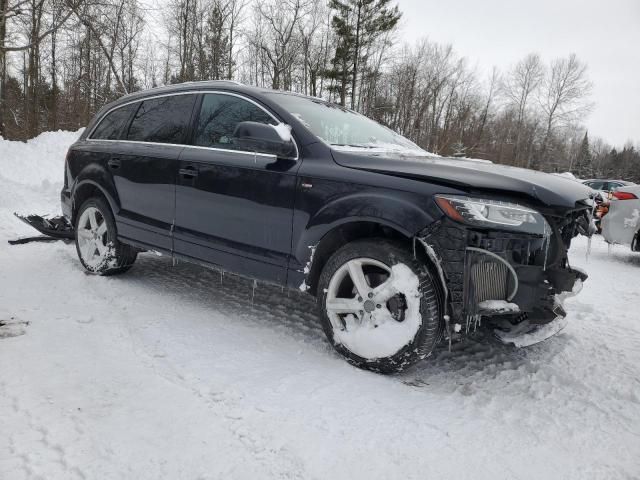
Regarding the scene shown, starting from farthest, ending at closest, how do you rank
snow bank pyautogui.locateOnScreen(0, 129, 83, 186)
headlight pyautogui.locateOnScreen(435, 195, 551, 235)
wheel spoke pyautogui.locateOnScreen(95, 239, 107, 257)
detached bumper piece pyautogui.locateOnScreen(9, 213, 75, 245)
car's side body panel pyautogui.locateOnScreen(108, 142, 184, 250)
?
snow bank pyautogui.locateOnScreen(0, 129, 83, 186) → detached bumper piece pyautogui.locateOnScreen(9, 213, 75, 245) → wheel spoke pyautogui.locateOnScreen(95, 239, 107, 257) → car's side body panel pyautogui.locateOnScreen(108, 142, 184, 250) → headlight pyautogui.locateOnScreen(435, 195, 551, 235)

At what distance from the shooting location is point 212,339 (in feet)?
9.84

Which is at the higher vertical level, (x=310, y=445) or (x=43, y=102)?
(x=43, y=102)

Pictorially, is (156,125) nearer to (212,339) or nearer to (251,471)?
(212,339)

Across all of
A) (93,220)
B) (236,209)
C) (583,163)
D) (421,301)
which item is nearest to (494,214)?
(421,301)

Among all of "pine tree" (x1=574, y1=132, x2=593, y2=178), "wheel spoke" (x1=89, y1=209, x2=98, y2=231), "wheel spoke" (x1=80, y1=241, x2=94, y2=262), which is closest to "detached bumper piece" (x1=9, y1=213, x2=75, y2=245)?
"wheel spoke" (x1=80, y1=241, x2=94, y2=262)

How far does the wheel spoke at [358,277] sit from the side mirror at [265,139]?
0.86 m

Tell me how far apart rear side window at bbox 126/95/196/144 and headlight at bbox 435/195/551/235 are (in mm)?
2362

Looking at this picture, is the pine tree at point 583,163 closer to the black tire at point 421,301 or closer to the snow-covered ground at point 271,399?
the snow-covered ground at point 271,399

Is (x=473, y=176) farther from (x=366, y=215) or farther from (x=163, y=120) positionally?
(x=163, y=120)

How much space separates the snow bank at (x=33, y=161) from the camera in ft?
35.1

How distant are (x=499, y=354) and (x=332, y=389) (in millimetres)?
1320

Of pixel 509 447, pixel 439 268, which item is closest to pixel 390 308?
pixel 439 268

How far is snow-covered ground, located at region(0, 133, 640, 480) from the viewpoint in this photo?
1.84m

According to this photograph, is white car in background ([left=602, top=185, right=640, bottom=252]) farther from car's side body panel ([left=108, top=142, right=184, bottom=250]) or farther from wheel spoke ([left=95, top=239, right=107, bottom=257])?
wheel spoke ([left=95, top=239, right=107, bottom=257])
